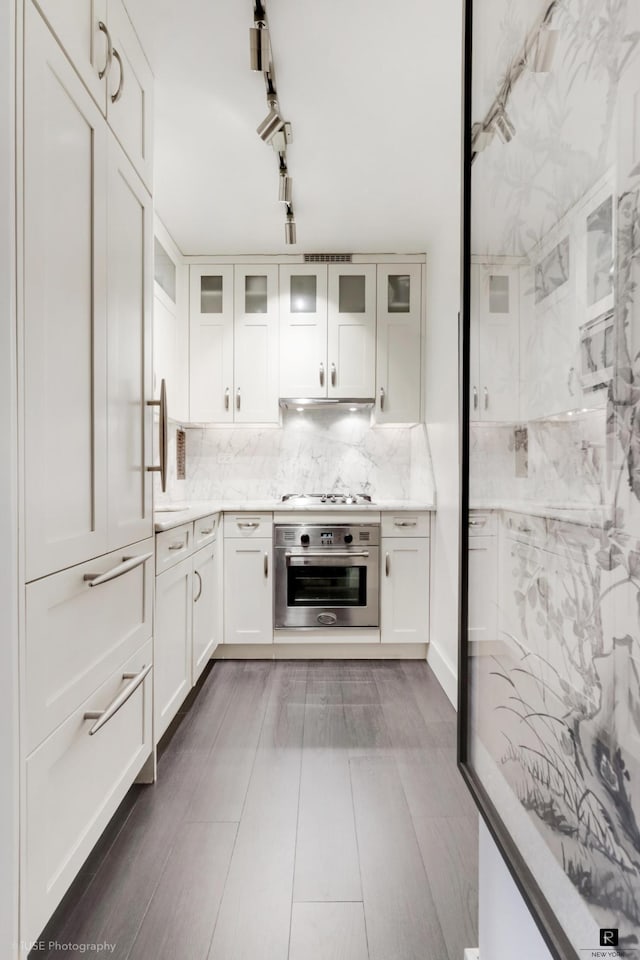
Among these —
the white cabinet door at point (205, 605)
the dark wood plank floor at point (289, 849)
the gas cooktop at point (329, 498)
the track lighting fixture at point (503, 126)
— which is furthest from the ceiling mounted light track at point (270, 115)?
the dark wood plank floor at point (289, 849)

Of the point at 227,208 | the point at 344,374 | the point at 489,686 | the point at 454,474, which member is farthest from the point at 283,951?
the point at 227,208

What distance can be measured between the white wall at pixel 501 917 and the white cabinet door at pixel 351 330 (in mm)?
2894

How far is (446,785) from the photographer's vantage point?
74.5 inches

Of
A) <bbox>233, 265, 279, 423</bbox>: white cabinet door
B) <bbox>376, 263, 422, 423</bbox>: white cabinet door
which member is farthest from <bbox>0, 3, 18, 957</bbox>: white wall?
<bbox>376, 263, 422, 423</bbox>: white cabinet door

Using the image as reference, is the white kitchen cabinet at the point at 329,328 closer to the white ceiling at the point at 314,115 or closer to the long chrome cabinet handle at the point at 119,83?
the white ceiling at the point at 314,115

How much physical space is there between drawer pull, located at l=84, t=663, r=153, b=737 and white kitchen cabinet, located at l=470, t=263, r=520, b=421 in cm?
120

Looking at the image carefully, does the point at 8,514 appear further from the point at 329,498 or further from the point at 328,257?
the point at 328,257

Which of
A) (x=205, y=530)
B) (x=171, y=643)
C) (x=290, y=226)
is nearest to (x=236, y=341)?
(x=290, y=226)

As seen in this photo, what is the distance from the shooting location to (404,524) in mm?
3260

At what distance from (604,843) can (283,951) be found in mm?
1141

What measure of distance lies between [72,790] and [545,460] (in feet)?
4.40

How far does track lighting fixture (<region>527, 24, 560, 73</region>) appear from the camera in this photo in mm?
565

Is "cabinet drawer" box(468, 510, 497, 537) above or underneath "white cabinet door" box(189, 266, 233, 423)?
underneath

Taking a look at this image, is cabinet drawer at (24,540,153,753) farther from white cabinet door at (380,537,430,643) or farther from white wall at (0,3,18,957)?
white cabinet door at (380,537,430,643)
